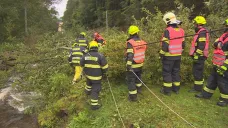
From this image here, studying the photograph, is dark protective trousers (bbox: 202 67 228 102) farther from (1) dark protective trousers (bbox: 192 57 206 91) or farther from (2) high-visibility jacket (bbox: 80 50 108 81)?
(2) high-visibility jacket (bbox: 80 50 108 81)

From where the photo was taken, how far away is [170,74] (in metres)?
6.71

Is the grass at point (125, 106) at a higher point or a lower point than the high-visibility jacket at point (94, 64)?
lower

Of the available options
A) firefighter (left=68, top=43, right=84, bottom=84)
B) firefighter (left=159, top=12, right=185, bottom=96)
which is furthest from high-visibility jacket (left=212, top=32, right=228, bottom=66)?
firefighter (left=68, top=43, right=84, bottom=84)

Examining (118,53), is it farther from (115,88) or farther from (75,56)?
(75,56)

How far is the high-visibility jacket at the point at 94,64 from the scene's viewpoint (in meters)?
6.37

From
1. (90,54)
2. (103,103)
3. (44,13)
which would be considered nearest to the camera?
(90,54)

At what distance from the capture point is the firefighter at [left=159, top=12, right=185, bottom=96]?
6.39 meters

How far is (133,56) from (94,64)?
1.02 metres

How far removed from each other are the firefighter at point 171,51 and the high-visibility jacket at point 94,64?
1564 mm

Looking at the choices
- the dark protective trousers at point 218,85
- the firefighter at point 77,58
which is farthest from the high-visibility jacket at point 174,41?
the firefighter at point 77,58

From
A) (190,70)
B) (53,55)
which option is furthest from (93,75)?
(53,55)

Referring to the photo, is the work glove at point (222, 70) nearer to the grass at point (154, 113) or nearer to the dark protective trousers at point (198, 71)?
the grass at point (154, 113)

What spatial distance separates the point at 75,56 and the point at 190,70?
3966mm

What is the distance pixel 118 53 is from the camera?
765cm
